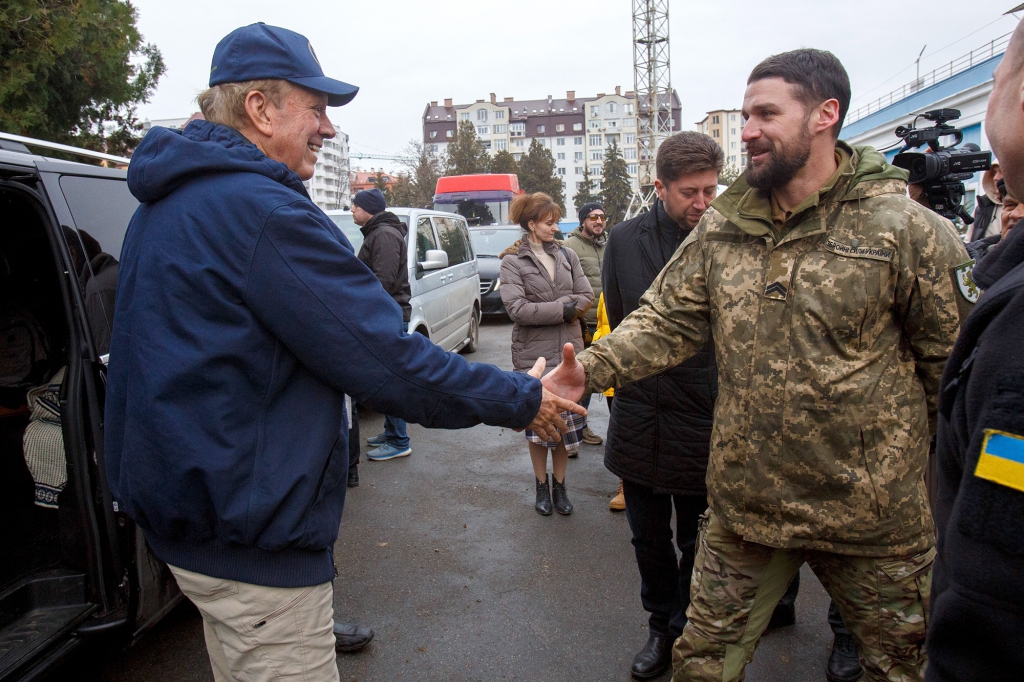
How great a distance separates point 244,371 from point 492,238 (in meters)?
13.9

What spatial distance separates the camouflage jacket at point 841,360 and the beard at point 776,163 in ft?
0.24

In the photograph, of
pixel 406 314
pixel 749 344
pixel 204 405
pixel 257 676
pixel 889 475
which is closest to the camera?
pixel 204 405

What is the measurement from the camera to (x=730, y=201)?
2.40 metres

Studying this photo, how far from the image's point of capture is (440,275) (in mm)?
8484

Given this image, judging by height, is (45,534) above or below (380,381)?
below

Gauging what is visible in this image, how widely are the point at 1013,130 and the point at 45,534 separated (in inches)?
161

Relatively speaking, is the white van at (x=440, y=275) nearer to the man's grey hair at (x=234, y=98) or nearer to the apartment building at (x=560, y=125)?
the man's grey hair at (x=234, y=98)

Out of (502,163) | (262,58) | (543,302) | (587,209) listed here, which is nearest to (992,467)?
(262,58)

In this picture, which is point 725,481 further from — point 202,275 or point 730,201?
point 202,275

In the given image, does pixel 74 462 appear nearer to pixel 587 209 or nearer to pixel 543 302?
pixel 543 302

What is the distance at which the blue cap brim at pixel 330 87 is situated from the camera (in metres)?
1.94

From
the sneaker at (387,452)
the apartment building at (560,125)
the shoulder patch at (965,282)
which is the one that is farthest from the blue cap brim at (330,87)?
the apartment building at (560,125)

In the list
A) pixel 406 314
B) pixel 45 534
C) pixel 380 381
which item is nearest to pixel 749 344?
pixel 380 381

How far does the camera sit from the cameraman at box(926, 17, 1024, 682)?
3.01 feet
